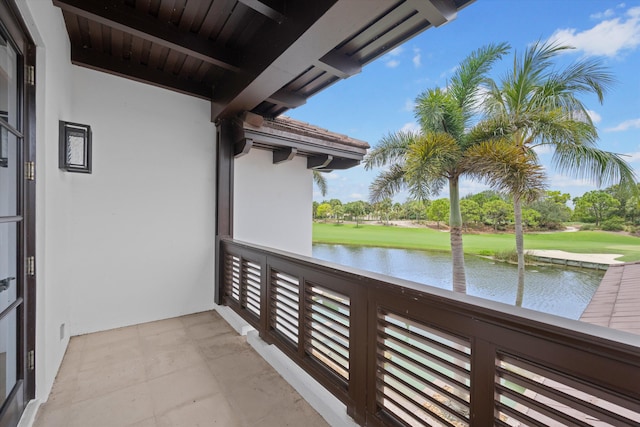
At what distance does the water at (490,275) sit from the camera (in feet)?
20.3

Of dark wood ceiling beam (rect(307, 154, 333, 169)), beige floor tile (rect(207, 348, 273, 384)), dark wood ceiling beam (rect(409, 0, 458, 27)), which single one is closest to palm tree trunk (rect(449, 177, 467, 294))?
dark wood ceiling beam (rect(307, 154, 333, 169))

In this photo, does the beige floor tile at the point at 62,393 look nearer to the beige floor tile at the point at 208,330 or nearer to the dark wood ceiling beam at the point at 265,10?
the beige floor tile at the point at 208,330

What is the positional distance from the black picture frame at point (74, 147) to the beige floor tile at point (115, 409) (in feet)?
5.95

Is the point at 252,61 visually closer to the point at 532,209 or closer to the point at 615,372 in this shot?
the point at 615,372

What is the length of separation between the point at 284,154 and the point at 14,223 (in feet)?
9.82

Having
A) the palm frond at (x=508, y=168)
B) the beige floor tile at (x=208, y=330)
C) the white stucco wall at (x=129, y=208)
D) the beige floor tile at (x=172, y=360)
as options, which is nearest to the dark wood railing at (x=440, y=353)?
the beige floor tile at (x=172, y=360)

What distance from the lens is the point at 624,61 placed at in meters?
6.07

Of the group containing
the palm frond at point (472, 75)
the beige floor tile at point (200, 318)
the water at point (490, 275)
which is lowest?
the water at point (490, 275)

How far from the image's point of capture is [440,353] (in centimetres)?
155

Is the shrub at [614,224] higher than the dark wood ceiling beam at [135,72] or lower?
lower

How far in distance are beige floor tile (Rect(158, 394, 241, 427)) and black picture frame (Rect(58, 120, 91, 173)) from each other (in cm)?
210

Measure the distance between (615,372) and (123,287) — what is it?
394 centimetres

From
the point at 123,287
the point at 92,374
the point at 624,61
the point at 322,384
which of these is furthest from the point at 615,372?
the point at 624,61

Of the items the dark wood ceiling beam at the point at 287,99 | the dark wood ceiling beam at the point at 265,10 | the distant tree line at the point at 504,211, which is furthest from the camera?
the distant tree line at the point at 504,211
